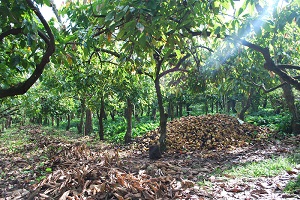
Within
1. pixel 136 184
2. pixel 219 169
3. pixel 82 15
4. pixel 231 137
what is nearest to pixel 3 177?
pixel 136 184

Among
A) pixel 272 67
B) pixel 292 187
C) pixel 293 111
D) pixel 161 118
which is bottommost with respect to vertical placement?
pixel 292 187

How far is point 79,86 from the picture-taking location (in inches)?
384

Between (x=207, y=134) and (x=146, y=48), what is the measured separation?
7940 millimetres

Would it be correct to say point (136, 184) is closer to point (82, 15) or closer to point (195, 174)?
point (195, 174)

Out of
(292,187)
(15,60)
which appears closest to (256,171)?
(292,187)

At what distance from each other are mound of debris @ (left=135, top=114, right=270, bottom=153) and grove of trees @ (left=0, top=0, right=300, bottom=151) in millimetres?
1469

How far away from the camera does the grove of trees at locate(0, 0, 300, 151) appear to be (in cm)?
249

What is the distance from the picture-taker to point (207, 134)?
398 inches

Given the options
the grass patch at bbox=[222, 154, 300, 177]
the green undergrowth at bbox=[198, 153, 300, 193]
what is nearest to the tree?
the green undergrowth at bbox=[198, 153, 300, 193]

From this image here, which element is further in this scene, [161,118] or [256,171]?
[161,118]

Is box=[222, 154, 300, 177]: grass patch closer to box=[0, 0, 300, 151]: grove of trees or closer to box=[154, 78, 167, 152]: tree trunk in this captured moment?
box=[0, 0, 300, 151]: grove of trees

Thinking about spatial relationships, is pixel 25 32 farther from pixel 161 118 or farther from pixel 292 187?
pixel 161 118

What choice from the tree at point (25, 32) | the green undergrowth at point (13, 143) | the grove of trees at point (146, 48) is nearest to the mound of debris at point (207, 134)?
the grove of trees at point (146, 48)

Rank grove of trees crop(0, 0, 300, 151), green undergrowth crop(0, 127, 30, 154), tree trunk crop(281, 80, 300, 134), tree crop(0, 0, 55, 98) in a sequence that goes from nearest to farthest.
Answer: tree crop(0, 0, 55, 98)
grove of trees crop(0, 0, 300, 151)
tree trunk crop(281, 80, 300, 134)
green undergrowth crop(0, 127, 30, 154)
